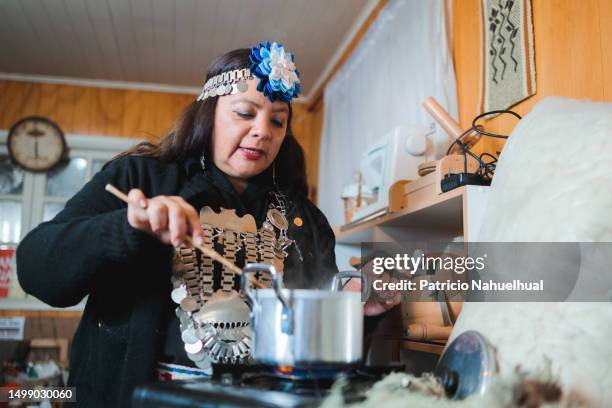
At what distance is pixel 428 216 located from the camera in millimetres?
1708

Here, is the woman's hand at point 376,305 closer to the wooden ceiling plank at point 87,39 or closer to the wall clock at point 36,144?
the wooden ceiling plank at point 87,39

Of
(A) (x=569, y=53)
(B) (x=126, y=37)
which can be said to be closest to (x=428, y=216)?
(A) (x=569, y=53)

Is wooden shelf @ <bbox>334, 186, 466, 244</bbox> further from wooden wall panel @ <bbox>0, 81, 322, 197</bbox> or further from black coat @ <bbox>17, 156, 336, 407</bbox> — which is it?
wooden wall panel @ <bbox>0, 81, 322, 197</bbox>

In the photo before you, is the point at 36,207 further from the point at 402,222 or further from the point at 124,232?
the point at 124,232

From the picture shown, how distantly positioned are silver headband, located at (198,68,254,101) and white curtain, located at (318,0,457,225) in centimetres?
91

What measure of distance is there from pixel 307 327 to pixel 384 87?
2187 millimetres

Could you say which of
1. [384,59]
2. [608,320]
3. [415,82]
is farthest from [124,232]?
[384,59]

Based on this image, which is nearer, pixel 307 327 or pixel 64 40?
pixel 307 327

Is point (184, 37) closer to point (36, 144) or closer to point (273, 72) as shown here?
point (36, 144)

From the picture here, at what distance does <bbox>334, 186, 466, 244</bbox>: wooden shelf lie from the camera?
1.47m

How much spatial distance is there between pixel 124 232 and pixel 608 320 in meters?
0.64

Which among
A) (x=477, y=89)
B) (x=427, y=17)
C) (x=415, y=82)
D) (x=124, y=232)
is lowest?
(x=124, y=232)

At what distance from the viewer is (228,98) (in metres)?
1.26

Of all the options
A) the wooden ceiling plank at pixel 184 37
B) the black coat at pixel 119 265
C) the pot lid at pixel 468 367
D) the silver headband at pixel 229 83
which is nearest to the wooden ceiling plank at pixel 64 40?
the wooden ceiling plank at pixel 184 37
